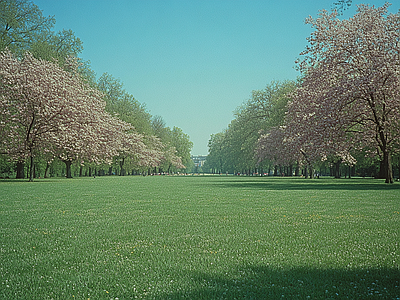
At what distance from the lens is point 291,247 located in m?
6.57

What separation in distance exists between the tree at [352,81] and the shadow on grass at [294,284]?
24.3 metres

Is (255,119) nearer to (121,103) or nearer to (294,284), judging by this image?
(121,103)

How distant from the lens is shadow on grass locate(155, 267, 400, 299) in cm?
420

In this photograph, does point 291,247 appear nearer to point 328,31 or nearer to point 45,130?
point 328,31

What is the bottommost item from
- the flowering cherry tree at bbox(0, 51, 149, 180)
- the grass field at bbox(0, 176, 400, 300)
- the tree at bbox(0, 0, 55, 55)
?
the grass field at bbox(0, 176, 400, 300)

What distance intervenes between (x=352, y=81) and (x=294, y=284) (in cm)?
2576

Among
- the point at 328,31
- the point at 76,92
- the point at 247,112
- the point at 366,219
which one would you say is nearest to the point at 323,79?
the point at 328,31

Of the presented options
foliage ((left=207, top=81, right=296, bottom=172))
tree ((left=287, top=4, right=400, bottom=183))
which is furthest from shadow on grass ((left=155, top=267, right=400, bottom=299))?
foliage ((left=207, top=81, right=296, bottom=172))

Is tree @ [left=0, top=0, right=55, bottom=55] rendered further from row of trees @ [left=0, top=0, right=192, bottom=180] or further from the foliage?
the foliage

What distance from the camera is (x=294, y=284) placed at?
15.0ft

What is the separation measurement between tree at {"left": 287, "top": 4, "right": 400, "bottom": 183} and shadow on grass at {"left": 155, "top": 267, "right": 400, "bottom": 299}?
24277 mm

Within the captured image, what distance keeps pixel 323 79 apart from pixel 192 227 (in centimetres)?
2587

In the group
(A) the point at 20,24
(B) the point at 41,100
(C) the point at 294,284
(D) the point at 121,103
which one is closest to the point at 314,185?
(B) the point at 41,100

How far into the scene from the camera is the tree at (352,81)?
1079 inches
